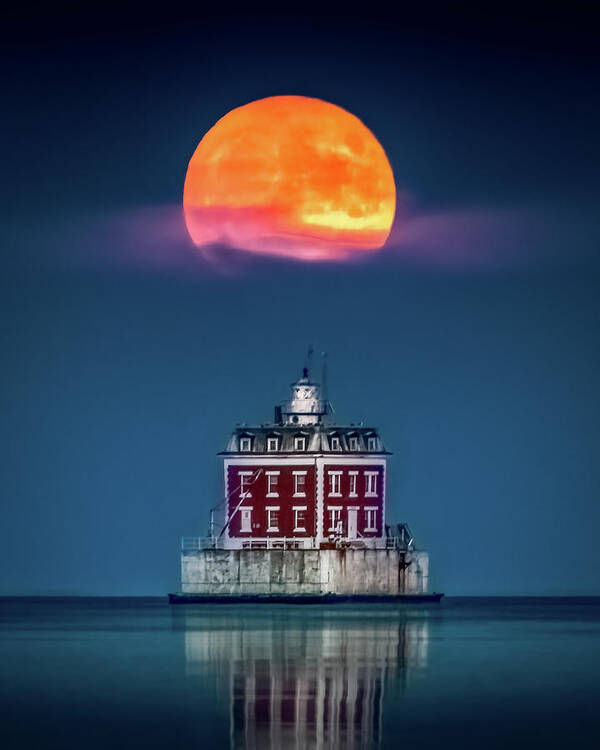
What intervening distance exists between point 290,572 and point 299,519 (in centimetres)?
288

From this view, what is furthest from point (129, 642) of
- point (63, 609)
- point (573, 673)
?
point (63, 609)

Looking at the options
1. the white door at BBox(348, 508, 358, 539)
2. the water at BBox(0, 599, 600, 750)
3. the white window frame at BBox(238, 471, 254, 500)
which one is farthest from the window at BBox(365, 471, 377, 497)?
the water at BBox(0, 599, 600, 750)

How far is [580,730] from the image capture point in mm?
63562

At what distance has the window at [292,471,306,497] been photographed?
395 ft

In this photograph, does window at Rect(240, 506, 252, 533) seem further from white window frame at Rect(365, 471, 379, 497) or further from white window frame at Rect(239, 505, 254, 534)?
white window frame at Rect(365, 471, 379, 497)

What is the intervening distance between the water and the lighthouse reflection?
89 millimetres

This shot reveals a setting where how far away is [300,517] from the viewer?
120312 mm

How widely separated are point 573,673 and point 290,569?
42242 millimetres

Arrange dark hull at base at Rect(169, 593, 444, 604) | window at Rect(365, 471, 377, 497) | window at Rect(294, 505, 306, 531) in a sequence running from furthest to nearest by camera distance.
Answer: window at Rect(365, 471, 377, 497)
dark hull at base at Rect(169, 593, 444, 604)
window at Rect(294, 505, 306, 531)

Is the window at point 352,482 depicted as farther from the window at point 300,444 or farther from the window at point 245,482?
the window at point 245,482

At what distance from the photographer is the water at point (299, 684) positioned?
61781mm

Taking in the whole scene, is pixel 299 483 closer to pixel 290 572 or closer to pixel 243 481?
pixel 243 481

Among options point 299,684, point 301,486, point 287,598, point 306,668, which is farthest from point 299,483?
point 299,684

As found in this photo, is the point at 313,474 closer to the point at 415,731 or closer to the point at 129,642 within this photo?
the point at 129,642
